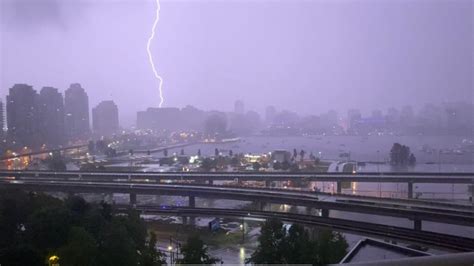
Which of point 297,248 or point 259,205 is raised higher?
point 297,248

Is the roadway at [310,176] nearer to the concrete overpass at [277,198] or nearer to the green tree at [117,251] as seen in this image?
the concrete overpass at [277,198]

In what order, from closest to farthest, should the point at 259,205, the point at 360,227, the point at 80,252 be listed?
1. the point at 80,252
2. the point at 360,227
3. the point at 259,205

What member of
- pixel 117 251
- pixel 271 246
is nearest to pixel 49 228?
pixel 117 251

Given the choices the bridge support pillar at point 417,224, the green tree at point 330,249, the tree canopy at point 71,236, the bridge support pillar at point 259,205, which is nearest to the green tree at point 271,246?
the green tree at point 330,249

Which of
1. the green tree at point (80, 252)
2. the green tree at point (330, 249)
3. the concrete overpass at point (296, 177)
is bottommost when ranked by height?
the concrete overpass at point (296, 177)


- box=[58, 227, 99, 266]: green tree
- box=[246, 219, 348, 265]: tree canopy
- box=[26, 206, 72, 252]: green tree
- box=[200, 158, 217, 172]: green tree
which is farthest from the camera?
box=[200, 158, 217, 172]: green tree

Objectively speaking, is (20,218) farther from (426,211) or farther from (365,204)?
(426,211)

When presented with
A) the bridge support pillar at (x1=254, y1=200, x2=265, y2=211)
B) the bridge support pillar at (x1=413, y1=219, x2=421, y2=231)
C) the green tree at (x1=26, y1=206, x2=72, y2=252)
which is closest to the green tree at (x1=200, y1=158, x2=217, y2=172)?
the bridge support pillar at (x1=254, y1=200, x2=265, y2=211)

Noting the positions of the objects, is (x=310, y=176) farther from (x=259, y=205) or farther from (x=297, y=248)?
(x=297, y=248)

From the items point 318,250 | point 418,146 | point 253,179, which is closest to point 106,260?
point 318,250

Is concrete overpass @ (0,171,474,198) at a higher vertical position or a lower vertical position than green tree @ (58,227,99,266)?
lower

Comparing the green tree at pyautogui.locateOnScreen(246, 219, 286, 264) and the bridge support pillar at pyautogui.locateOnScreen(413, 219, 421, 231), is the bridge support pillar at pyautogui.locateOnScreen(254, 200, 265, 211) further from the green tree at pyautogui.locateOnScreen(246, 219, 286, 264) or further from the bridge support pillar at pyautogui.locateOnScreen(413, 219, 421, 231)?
the green tree at pyautogui.locateOnScreen(246, 219, 286, 264)
